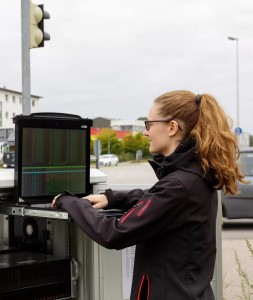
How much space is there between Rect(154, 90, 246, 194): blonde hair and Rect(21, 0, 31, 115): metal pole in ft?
12.8

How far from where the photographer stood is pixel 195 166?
2156 millimetres

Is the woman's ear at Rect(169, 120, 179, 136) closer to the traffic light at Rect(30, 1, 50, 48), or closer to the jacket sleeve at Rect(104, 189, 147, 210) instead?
the jacket sleeve at Rect(104, 189, 147, 210)

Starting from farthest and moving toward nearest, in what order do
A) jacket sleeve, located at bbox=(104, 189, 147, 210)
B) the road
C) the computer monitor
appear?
the road → the computer monitor → jacket sleeve, located at bbox=(104, 189, 147, 210)

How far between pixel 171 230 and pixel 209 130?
42 cm

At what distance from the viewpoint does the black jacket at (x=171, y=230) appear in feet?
6.77

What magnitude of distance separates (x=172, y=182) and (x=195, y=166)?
0.14m

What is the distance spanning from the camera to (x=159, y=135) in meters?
2.25

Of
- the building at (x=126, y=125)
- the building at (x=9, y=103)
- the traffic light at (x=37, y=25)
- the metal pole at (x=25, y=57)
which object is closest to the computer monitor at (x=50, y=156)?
the metal pole at (x=25, y=57)

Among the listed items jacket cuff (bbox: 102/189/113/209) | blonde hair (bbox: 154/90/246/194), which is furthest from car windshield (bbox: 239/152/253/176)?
blonde hair (bbox: 154/90/246/194)

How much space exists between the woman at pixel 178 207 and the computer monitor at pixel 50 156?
2.20ft

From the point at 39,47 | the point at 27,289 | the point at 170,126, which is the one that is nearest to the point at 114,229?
the point at 170,126

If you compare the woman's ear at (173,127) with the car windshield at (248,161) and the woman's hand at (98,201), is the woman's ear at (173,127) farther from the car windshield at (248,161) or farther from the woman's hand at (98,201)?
the car windshield at (248,161)

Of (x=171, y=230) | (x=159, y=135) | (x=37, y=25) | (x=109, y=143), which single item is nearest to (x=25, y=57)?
(x=37, y=25)

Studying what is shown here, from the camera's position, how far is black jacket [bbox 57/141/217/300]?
2.06 meters
